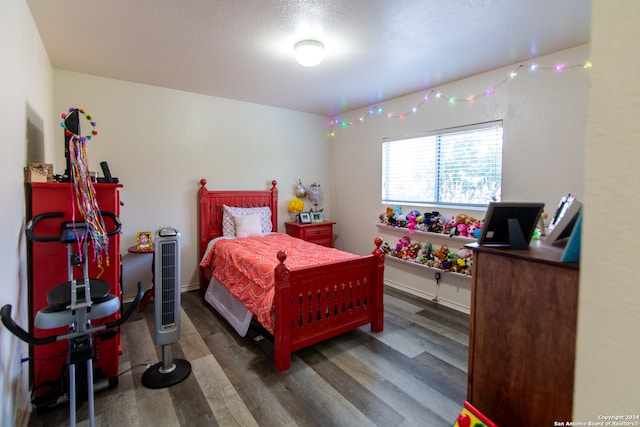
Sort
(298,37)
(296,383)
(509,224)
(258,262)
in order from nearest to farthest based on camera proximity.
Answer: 1. (509,224)
2. (296,383)
3. (298,37)
4. (258,262)

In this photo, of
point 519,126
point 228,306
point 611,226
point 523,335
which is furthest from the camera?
point 228,306

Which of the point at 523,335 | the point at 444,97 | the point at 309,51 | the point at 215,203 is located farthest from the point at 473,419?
the point at 215,203

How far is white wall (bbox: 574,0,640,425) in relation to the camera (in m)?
0.41

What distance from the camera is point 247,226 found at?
12.7ft

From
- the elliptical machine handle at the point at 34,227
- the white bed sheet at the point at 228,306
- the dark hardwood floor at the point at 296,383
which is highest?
the elliptical machine handle at the point at 34,227

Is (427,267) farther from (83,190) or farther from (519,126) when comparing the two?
(83,190)

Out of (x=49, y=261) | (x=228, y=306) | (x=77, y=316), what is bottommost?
(x=228, y=306)

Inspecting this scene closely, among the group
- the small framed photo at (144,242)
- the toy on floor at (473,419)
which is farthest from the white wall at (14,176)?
the toy on floor at (473,419)

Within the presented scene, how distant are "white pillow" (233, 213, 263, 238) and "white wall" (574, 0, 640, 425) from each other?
363 cm

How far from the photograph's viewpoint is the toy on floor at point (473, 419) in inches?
46.9

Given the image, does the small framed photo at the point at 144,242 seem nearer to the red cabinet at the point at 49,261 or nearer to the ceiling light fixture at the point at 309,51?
the red cabinet at the point at 49,261

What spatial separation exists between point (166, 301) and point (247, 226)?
6.08ft

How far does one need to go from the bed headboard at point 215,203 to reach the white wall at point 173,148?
0.31ft

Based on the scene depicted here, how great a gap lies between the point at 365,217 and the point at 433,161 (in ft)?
4.27
